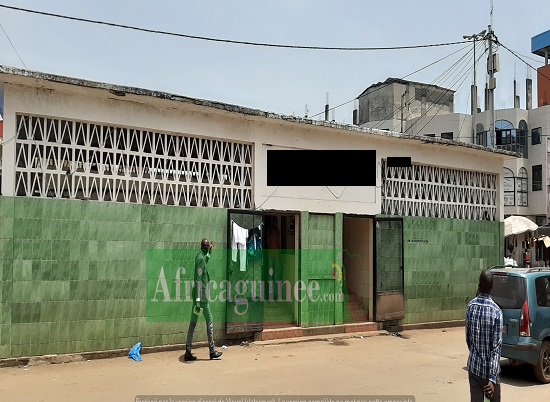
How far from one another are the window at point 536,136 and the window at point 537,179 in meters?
1.62

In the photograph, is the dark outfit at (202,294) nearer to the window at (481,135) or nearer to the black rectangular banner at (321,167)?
the black rectangular banner at (321,167)

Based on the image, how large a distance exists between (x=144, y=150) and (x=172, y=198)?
0.90m

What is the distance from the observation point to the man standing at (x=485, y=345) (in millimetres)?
4312

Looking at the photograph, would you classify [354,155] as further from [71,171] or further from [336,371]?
[71,171]

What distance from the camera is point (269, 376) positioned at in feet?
23.5

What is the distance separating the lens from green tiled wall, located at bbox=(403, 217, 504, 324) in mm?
11258

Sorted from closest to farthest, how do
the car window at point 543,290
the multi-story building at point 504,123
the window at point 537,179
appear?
the car window at point 543,290
the window at point 537,179
the multi-story building at point 504,123

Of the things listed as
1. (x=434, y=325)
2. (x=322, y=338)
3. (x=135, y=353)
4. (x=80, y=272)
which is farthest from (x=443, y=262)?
(x=80, y=272)

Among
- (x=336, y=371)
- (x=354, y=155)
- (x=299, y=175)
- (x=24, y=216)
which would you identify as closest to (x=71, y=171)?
(x=24, y=216)

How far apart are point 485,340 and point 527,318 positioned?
3.06m

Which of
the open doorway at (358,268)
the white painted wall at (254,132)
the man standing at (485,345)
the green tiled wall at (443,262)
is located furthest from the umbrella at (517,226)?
the man standing at (485,345)

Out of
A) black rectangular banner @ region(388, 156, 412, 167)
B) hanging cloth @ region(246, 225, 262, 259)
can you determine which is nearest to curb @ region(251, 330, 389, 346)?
hanging cloth @ region(246, 225, 262, 259)

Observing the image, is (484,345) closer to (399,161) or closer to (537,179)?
(399,161)

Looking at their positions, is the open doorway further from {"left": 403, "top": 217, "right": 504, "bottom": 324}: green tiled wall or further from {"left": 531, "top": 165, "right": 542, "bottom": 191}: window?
{"left": 531, "top": 165, "right": 542, "bottom": 191}: window
